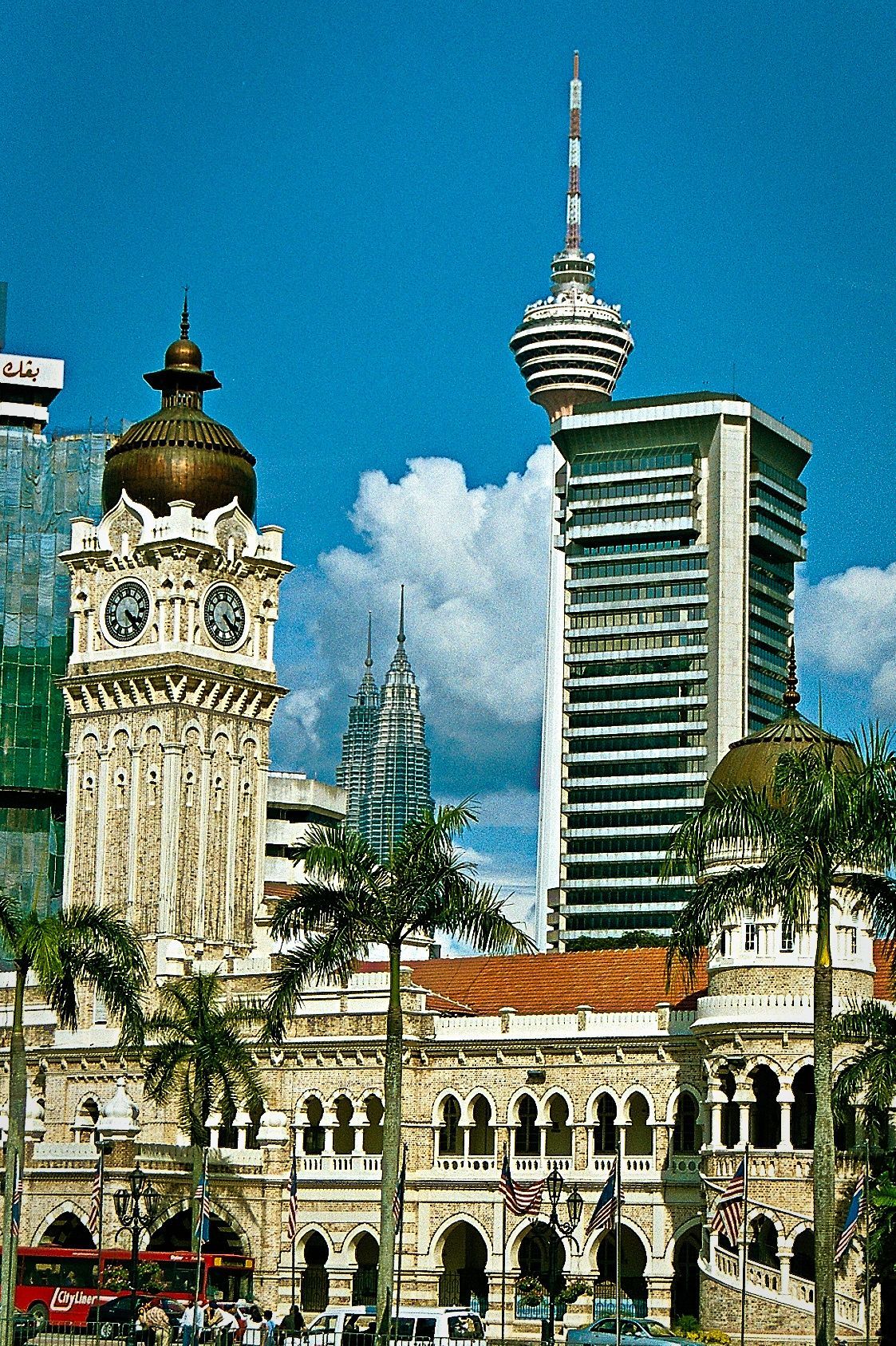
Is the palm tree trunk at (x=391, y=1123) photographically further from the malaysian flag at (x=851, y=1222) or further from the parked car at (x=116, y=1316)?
the parked car at (x=116, y=1316)

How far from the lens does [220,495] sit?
9612 centimetres

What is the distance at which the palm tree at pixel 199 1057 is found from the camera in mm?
76938

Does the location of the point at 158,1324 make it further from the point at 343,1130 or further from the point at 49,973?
the point at 343,1130

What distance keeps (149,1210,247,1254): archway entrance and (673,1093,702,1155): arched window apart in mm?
15451

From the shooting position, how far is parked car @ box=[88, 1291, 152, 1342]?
6550 centimetres

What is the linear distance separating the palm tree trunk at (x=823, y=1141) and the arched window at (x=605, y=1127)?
2671cm

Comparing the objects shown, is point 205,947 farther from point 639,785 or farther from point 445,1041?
point 639,785

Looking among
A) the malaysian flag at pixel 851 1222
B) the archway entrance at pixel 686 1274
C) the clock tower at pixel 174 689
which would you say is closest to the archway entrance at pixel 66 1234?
the clock tower at pixel 174 689

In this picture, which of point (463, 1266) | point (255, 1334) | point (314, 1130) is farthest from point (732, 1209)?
point (314, 1130)

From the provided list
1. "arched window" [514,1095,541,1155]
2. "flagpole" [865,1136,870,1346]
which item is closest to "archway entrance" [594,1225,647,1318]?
"arched window" [514,1095,541,1155]

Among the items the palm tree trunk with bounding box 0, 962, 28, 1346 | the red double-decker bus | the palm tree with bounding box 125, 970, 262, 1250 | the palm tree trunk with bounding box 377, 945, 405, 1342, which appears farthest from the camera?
the palm tree with bounding box 125, 970, 262, 1250

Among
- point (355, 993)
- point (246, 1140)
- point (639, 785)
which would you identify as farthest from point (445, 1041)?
point (639, 785)

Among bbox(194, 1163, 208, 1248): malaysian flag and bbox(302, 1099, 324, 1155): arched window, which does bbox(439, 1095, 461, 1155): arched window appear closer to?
bbox(302, 1099, 324, 1155): arched window

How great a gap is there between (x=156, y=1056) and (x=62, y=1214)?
9.20m
